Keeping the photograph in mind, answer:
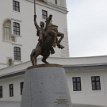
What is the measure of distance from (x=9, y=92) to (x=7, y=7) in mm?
11159

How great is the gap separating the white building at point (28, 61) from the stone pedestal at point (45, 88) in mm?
17448

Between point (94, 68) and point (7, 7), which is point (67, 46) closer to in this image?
point (7, 7)

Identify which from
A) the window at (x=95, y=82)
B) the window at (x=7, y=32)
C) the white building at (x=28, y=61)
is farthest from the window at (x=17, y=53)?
the window at (x=95, y=82)

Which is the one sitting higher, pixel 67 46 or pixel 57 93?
pixel 67 46

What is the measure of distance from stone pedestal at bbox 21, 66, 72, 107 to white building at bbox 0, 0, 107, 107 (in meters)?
17.4

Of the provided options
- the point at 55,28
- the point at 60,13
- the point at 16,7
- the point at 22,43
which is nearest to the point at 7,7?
the point at 16,7

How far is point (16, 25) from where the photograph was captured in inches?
1740

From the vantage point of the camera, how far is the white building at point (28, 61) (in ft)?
111

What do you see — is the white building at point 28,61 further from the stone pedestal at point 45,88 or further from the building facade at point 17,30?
the stone pedestal at point 45,88

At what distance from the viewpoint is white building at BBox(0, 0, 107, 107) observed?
3391cm

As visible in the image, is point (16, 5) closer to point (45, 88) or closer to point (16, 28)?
point (16, 28)

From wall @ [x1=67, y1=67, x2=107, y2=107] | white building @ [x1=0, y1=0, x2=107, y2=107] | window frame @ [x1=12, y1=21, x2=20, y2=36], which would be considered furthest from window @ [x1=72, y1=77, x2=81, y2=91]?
window frame @ [x1=12, y1=21, x2=20, y2=36]

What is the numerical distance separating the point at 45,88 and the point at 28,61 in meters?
22.3

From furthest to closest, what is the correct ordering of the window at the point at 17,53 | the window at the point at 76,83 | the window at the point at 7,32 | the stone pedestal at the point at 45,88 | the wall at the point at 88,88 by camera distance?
the window at the point at 17,53 < the window at the point at 7,32 < the window at the point at 76,83 < the wall at the point at 88,88 < the stone pedestal at the point at 45,88
